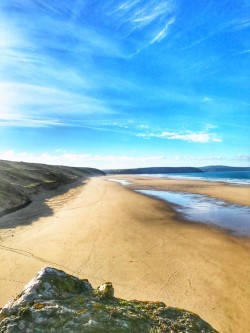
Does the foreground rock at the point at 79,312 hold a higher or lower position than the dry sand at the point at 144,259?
higher

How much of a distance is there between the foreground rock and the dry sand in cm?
377

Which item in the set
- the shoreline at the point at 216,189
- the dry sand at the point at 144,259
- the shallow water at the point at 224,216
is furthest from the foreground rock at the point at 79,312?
the shoreline at the point at 216,189

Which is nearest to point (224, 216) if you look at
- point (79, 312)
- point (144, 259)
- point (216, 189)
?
point (144, 259)

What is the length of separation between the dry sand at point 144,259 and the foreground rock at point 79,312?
377 cm

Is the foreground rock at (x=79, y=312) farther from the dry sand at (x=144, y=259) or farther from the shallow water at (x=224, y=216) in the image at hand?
the shallow water at (x=224, y=216)

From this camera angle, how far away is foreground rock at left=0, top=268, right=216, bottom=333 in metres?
4.09

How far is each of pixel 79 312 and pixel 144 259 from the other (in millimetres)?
8811

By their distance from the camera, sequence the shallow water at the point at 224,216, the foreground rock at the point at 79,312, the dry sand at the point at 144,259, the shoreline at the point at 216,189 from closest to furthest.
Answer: the foreground rock at the point at 79,312 < the dry sand at the point at 144,259 < the shallow water at the point at 224,216 < the shoreline at the point at 216,189

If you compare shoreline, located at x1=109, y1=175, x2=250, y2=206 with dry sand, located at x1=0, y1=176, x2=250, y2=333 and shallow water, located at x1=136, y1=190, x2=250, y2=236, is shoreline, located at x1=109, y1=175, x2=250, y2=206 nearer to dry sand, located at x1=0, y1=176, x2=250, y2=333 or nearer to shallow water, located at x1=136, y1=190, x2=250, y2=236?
shallow water, located at x1=136, y1=190, x2=250, y2=236

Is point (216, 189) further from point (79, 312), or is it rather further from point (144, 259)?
point (79, 312)

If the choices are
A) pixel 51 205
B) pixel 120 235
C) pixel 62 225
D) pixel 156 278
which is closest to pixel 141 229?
pixel 120 235

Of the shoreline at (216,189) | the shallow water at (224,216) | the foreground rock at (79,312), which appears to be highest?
the foreground rock at (79,312)

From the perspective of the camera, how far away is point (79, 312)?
14.4ft

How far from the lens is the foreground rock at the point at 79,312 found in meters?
4.09
